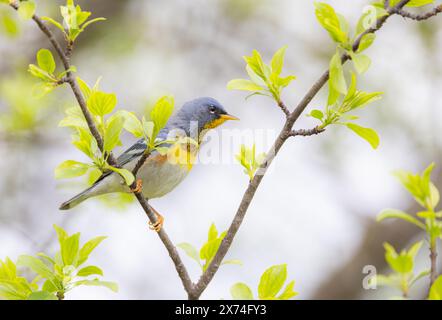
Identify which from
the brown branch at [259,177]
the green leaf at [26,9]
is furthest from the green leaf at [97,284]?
the green leaf at [26,9]

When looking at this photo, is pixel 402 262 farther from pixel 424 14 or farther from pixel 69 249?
pixel 69 249

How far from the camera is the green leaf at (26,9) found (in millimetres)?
2400

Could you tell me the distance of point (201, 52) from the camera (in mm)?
9125

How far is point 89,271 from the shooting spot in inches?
109

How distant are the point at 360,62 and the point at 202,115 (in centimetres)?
319

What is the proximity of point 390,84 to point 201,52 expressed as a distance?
295 cm

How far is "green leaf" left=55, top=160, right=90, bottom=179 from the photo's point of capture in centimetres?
276

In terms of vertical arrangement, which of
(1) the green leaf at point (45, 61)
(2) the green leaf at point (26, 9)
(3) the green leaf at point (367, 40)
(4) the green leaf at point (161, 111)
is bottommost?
(4) the green leaf at point (161, 111)

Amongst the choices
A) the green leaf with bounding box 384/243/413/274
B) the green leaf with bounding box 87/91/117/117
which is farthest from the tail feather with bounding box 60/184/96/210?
the green leaf with bounding box 384/243/413/274

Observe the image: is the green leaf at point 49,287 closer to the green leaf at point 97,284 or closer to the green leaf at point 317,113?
the green leaf at point 97,284

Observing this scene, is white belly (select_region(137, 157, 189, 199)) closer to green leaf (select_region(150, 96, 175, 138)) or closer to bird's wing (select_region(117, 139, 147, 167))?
bird's wing (select_region(117, 139, 147, 167))

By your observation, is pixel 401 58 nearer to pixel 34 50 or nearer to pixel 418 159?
pixel 418 159

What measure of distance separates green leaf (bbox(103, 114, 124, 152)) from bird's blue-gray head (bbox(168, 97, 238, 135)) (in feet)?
8.99

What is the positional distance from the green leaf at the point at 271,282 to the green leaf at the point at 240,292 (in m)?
0.11
